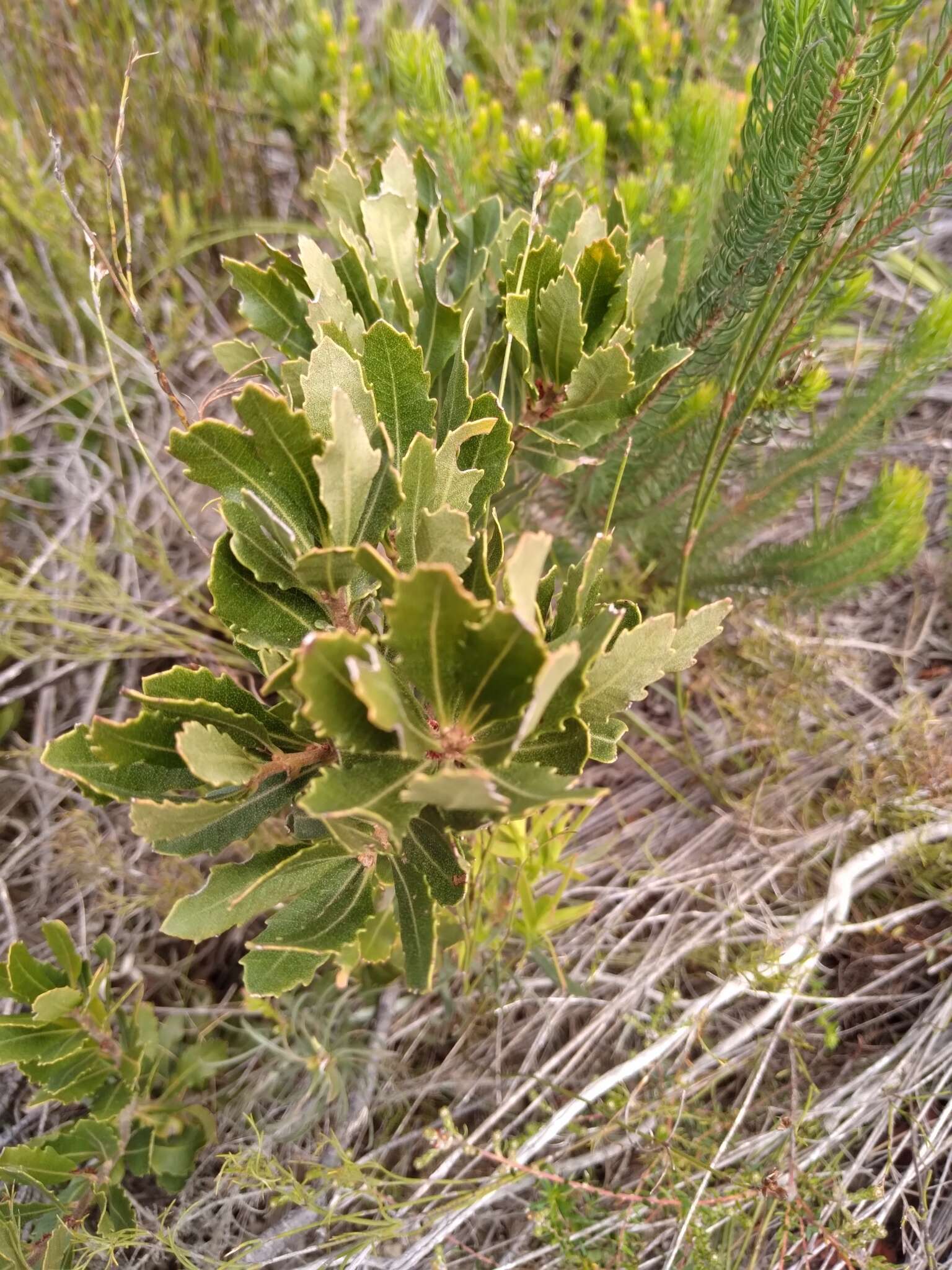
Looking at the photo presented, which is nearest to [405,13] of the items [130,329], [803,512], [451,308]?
[130,329]

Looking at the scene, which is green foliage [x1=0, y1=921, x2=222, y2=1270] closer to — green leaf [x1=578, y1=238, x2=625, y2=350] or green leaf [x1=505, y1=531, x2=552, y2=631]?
green leaf [x1=505, y1=531, x2=552, y2=631]

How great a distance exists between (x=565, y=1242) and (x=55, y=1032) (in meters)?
0.76

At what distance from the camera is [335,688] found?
598 millimetres

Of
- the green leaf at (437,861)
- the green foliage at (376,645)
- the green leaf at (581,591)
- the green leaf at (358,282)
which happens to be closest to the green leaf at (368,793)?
the green foliage at (376,645)

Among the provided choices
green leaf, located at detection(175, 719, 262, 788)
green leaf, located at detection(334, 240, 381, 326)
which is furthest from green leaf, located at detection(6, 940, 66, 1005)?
green leaf, located at detection(334, 240, 381, 326)

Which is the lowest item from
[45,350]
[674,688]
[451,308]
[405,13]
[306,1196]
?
[306,1196]

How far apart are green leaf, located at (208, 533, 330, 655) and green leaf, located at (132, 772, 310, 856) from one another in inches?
3.4

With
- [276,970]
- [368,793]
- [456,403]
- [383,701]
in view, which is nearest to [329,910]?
[276,970]

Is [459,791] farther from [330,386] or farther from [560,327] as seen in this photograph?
[560,327]

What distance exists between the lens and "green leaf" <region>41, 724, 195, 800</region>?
713 mm

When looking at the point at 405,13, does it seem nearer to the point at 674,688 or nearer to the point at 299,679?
the point at 674,688

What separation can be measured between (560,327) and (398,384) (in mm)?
216

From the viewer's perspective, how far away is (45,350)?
2176 mm

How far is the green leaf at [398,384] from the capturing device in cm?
75
